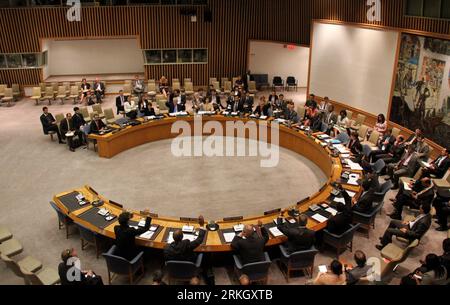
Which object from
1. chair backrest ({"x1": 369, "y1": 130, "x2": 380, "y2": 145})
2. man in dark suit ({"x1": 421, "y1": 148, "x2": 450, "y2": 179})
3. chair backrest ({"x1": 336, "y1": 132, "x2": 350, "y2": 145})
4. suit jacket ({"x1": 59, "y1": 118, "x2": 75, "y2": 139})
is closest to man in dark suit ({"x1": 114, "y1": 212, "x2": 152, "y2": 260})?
chair backrest ({"x1": 336, "y1": 132, "x2": 350, "y2": 145})

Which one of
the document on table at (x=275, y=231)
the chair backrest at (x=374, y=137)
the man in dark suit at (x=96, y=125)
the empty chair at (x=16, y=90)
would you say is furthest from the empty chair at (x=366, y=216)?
the empty chair at (x=16, y=90)

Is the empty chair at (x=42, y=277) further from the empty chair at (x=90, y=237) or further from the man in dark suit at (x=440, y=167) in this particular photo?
the man in dark suit at (x=440, y=167)

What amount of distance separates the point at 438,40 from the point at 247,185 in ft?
22.7

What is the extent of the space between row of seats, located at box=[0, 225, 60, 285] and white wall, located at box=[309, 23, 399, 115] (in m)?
11.8

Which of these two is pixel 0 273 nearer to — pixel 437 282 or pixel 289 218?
pixel 289 218

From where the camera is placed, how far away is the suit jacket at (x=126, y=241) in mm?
7043

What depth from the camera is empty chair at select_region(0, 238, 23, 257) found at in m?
7.74

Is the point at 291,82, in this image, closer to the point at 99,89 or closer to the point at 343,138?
the point at 99,89

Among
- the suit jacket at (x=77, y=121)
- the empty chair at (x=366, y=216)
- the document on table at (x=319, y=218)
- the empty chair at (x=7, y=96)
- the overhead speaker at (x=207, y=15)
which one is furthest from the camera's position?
the overhead speaker at (x=207, y=15)

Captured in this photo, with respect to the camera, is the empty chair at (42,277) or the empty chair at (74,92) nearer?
the empty chair at (42,277)

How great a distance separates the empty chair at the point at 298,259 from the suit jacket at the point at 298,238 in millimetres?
118

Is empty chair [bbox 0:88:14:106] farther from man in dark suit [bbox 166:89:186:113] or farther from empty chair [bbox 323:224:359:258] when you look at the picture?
empty chair [bbox 323:224:359:258]

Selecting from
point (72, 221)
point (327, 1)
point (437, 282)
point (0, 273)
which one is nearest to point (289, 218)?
point (437, 282)

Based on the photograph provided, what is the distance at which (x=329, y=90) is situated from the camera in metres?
17.0
